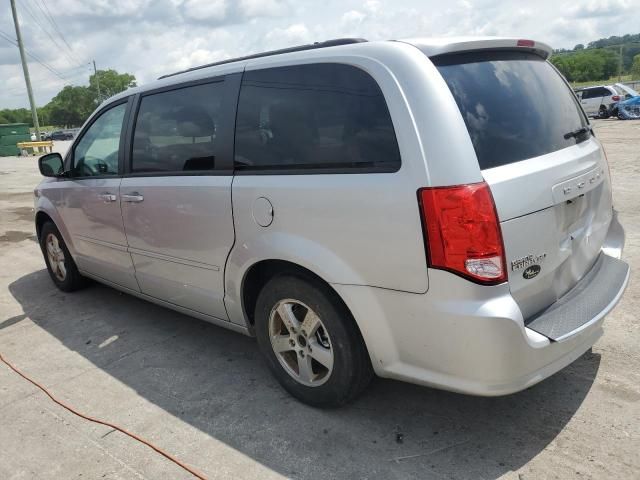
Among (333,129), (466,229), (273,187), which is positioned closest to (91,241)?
A: (273,187)

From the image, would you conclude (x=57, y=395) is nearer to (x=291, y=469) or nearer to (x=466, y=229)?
(x=291, y=469)

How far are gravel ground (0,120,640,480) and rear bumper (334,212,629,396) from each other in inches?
15.9

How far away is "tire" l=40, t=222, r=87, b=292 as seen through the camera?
5.34 metres

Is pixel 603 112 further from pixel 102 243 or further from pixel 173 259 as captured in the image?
pixel 173 259

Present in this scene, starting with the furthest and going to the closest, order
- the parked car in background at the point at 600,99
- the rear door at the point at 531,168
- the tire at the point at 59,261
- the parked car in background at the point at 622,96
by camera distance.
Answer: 1. the parked car in background at the point at 600,99
2. the parked car in background at the point at 622,96
3. the tire at the point at 59,261
4. the rear door at the point at 531,168

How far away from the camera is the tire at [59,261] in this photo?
5340mm

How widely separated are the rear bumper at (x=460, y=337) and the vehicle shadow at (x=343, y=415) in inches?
15.5

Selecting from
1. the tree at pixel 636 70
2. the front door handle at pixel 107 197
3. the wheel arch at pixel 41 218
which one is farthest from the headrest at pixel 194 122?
the tree at pixel 636 70

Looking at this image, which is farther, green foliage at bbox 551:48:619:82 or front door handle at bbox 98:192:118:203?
green foliage at bbox 551:48:619:82

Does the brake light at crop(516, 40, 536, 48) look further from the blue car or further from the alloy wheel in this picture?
the blue car

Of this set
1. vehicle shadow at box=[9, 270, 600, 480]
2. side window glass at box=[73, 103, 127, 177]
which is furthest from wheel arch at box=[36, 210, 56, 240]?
vehicle shadow at box=[9, 270, 600, 480]

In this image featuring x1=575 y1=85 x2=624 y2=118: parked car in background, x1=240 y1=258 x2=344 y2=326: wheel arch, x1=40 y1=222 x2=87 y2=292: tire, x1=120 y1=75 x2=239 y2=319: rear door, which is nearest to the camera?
x1=240 y1=258 x2=344 y2=326: wheel arch

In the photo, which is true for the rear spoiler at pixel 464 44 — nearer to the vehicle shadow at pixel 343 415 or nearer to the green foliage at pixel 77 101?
the vehicle shadow at pixel 343 415

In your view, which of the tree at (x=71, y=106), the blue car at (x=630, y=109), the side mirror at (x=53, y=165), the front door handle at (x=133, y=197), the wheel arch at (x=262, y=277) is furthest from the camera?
the tree at (x=71, y=106)
